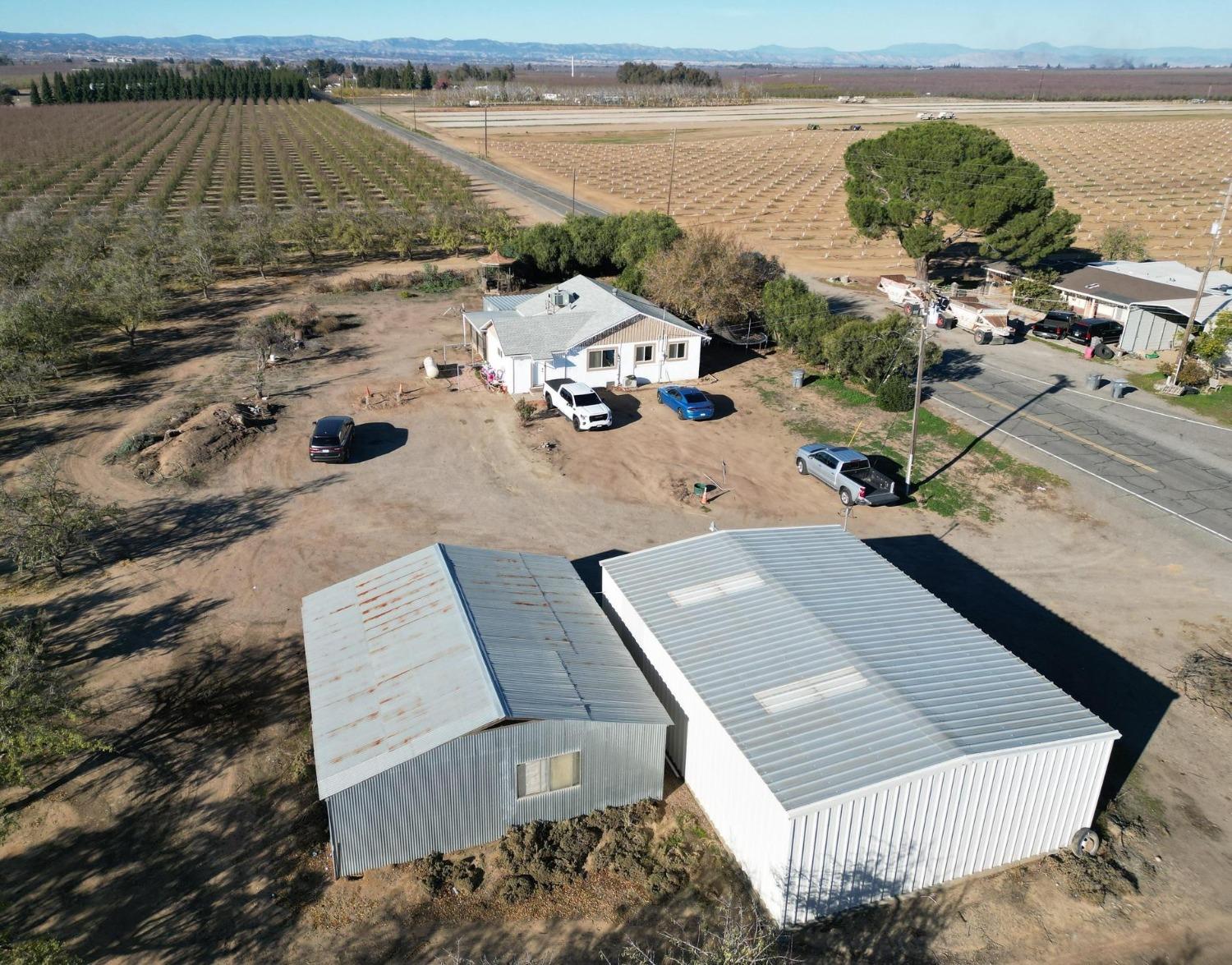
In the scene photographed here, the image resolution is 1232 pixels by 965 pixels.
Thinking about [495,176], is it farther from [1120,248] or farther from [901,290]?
[1120,248]

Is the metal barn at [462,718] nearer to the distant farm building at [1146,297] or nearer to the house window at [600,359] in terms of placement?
the house window at [600,359]

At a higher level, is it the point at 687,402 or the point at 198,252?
the point at 198,252

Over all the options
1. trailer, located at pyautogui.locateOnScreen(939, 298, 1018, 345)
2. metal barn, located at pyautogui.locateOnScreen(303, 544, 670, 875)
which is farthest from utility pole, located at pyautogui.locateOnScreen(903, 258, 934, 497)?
metal barn, located at pyautogui.locateOnScreen(303, 544, 670, 875)

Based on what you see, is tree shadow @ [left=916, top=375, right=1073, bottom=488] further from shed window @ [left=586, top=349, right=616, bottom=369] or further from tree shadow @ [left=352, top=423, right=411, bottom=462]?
tree shadow @ [left=352, top=423, right=411, bottom=462]

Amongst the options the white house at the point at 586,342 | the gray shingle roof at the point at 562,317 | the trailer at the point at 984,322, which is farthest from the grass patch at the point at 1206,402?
the gray shingle roof at the point at 562,317

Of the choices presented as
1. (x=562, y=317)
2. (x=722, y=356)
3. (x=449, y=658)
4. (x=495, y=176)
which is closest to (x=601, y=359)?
(x=562, y=317)
